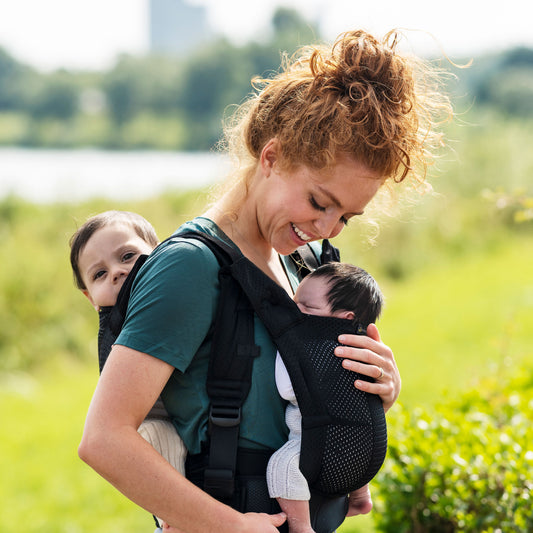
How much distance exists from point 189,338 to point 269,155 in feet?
1.92

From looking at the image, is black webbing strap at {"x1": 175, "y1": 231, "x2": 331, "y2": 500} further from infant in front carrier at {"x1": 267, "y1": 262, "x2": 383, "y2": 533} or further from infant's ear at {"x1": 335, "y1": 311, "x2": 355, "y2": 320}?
infant's ear at {"x1": 335, "y1": 311, "x2": 355, "y2": 320}

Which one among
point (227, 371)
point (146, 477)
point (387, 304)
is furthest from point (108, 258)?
point (387, 304)

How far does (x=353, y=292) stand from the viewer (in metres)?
1.83

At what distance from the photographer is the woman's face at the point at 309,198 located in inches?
66.4

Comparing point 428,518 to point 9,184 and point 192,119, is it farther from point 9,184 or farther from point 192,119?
point 192,119

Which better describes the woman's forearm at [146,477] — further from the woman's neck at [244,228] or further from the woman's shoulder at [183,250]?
the woman's neck at [244,228]

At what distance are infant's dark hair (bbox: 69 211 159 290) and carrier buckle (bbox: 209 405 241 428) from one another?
59 cm

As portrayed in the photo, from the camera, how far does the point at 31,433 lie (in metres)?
6.11

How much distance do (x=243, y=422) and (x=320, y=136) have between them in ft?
2.36

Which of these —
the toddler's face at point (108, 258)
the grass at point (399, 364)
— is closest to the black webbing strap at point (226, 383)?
the toddler's face at point (108, 258)

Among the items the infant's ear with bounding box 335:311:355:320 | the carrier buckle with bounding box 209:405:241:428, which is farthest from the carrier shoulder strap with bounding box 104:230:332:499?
the infant's ear with bounding box 335:311:355:320

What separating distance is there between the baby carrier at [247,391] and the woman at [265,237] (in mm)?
39

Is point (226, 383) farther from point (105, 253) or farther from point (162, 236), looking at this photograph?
point (162, 236)

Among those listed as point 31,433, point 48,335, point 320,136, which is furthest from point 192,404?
point 48,335
